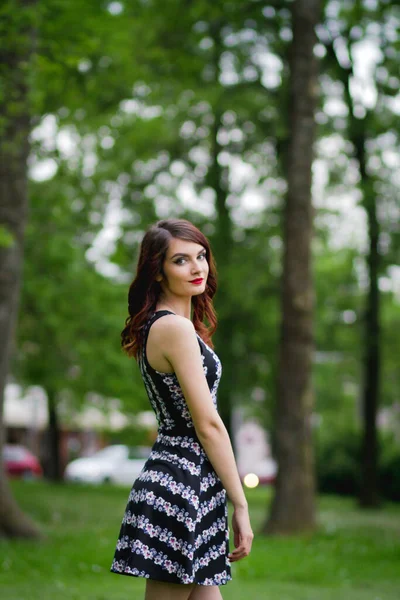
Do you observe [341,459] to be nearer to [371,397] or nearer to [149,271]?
[371,397]

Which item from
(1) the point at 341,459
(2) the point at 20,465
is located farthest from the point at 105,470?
(1) the point at 341,459

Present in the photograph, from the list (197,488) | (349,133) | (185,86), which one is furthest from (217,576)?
(349,133)

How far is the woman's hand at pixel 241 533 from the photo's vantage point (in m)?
3.35

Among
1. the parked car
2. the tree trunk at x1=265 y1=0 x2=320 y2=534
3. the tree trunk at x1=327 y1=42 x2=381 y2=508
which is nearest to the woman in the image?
the tree trunk at x1=265 y1=0 x2=320 y2=534

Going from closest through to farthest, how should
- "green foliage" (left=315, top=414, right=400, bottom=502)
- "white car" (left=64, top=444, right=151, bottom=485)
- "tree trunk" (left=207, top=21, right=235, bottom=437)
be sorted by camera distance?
"tree trunk" (left=207, top=21, right=235, bottom=437), "green foliage" (left=315, top=414, right=400, bottom=502), "white car" (left=64, top=444, right=151, bottom=485)

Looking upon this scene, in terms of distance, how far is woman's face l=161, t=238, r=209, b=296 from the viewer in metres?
3.63

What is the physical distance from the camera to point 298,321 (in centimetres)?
1521

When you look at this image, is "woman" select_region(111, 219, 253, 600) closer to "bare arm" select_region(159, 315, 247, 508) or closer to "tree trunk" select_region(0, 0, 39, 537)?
"bare arm" select_region(159, 315, 247, 508)

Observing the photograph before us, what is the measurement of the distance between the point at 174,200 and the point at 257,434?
53.7 feet

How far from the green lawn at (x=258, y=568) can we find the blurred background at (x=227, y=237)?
6cm

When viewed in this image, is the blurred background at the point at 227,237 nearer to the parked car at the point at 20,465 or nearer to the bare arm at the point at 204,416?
the bare arm at the point at 204,416

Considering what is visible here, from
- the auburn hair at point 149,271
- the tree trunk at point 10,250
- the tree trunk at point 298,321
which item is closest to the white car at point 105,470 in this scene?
the tree trunk at point 298,321

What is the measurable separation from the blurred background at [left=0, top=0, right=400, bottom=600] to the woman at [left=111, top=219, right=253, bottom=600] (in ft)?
17.8

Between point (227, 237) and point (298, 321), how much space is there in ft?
39.2
